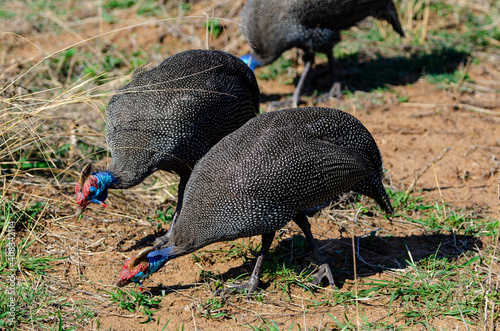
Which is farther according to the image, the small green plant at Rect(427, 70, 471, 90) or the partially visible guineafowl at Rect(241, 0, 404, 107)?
the small green plant at Rect(427, 70, 471, 90)

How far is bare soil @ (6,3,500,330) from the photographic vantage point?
3322 mm

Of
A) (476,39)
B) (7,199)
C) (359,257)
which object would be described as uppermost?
(476,39)

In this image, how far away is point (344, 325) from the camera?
10.3 ft

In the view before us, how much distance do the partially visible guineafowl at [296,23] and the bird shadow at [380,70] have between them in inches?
21.8

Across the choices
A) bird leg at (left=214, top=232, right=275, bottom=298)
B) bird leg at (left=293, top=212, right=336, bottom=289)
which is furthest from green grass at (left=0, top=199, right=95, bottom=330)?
bird leg at (left=293, top=212, right=336, bottom=289)

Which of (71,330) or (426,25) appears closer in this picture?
(71,330)

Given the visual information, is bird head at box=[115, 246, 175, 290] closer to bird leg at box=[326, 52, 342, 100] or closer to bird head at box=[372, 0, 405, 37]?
bird leg at box=[326, 52, 342, 100]

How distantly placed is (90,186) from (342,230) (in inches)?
77.1

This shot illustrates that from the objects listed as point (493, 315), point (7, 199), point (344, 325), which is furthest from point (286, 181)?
point (7, 199)

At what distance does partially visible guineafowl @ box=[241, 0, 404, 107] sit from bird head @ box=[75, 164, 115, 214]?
246 centimetres

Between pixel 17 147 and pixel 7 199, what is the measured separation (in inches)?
19.5

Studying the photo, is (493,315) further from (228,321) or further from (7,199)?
(7,199)

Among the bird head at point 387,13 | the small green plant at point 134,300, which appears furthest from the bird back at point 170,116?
the bird head at point 387,13

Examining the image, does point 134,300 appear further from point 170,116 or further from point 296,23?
point 296,23
